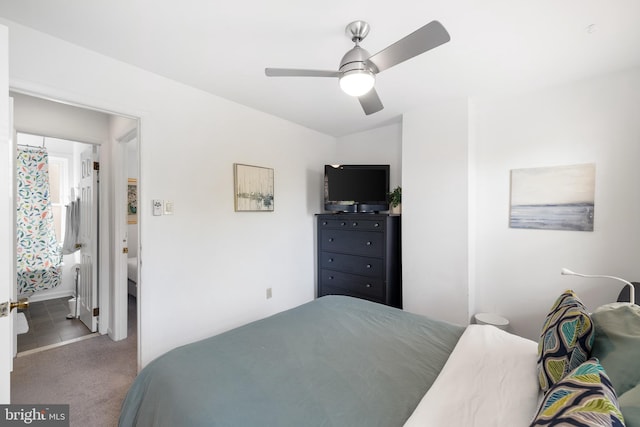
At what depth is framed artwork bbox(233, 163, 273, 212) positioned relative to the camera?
2727mm

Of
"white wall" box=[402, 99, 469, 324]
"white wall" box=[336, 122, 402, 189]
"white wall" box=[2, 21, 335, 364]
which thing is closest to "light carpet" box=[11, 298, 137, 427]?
"white wall" box=[2, 21, 335, 364]

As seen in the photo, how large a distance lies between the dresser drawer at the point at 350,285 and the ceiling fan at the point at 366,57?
2139mm

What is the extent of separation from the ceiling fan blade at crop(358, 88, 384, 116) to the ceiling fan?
198 mm

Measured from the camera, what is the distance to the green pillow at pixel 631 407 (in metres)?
0.61

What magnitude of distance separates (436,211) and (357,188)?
950 millimetres

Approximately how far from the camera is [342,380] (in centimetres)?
113

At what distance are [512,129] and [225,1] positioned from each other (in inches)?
102

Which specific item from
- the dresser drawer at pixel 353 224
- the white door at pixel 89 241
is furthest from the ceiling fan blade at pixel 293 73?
the white door at pixel 89 241

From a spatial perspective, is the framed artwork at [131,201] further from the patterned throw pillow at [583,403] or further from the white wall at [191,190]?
the patterned throw pillow at [583,403]

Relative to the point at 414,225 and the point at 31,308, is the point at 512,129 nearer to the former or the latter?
the point at 414,225

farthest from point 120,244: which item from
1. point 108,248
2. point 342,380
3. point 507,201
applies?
point 507,201

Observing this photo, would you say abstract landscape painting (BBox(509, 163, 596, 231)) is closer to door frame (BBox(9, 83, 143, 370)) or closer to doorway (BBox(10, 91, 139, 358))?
doorway (BBox(10, 91, 139, 358))

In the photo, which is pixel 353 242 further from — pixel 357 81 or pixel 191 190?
pixel 357 81

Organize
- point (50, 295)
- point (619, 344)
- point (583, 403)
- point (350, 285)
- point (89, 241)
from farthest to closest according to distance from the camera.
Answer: point (50, 295)
point (350, 285)
point (89, 241)
point (619, 344)
point (583, 403)
